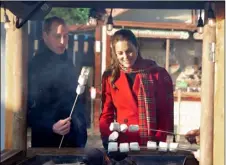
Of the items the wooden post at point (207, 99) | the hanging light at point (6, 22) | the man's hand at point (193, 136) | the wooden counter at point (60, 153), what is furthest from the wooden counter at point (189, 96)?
the hanging light at point (6, 22)

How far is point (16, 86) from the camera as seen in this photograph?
439cm

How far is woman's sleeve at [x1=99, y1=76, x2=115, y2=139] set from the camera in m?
4.41

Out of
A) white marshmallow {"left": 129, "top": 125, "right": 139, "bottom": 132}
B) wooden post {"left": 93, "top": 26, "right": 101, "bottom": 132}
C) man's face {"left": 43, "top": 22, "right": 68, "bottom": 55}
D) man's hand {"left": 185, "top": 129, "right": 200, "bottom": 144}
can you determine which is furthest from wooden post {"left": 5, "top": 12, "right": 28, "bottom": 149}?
man's hand {"left": 185, "top": 129, "right": 200, "bottom": 144}

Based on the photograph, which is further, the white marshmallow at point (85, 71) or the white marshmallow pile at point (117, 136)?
the white marshmallow at point (85, 71)

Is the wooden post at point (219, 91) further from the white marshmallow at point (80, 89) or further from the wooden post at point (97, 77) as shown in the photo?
the white marshmallow at point (80, 89)

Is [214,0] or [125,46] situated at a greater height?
[214,0]

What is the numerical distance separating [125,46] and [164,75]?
50cm

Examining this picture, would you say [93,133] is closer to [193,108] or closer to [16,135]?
[16,135]

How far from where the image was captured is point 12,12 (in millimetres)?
4297

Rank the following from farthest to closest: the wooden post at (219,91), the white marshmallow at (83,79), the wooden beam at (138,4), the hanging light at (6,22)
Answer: the white marshmallow at (83,79) → the hanging light at (6,22) → the wooden beam at (138,4) → the wooden post at (219,91)

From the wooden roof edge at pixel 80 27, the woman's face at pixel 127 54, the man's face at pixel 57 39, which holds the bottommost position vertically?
the woman's face at pixel 127 54

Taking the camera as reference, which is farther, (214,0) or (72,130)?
(72,130)

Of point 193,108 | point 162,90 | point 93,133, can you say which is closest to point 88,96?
point 93,133

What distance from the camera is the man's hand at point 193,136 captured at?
4371 mm
